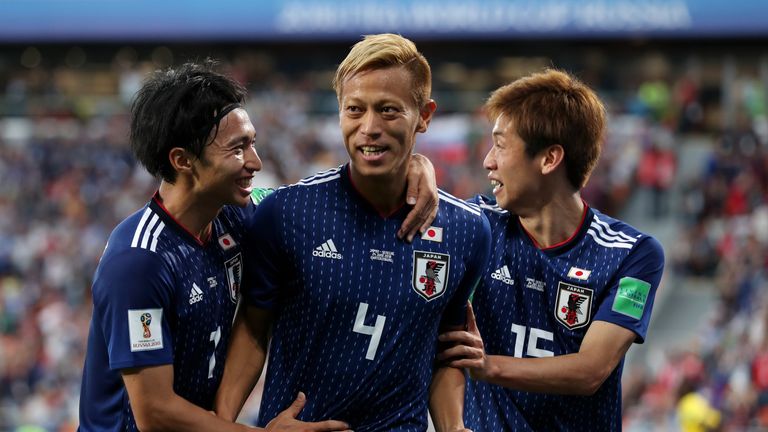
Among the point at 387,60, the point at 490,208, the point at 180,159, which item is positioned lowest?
the point at 490,208

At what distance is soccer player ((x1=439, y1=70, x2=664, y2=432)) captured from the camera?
413cm

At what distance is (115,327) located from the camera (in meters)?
3.39

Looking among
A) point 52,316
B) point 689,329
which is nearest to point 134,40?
point 52,316

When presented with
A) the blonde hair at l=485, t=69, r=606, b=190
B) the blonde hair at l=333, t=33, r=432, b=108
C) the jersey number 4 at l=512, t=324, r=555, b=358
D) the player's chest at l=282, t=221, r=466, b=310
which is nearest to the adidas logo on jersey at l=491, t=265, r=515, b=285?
the jersey number 4 at l=512, t=324, r=555, b=358

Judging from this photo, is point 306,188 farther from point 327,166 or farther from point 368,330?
point 327,166

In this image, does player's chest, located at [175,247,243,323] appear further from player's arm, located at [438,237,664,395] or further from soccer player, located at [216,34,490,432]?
player's arm, located at [438,237,664,395]

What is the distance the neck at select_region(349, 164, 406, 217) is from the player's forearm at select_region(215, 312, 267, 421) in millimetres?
624

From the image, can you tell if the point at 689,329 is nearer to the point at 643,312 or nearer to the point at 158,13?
the point at 643,312

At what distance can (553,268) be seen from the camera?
4.16 metres

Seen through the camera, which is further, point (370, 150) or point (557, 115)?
point (557, 115)

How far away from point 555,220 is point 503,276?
0.30 m

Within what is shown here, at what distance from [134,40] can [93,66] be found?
170 centimetres

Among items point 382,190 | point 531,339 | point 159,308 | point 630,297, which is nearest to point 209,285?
point 159,308

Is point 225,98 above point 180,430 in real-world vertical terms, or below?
above
